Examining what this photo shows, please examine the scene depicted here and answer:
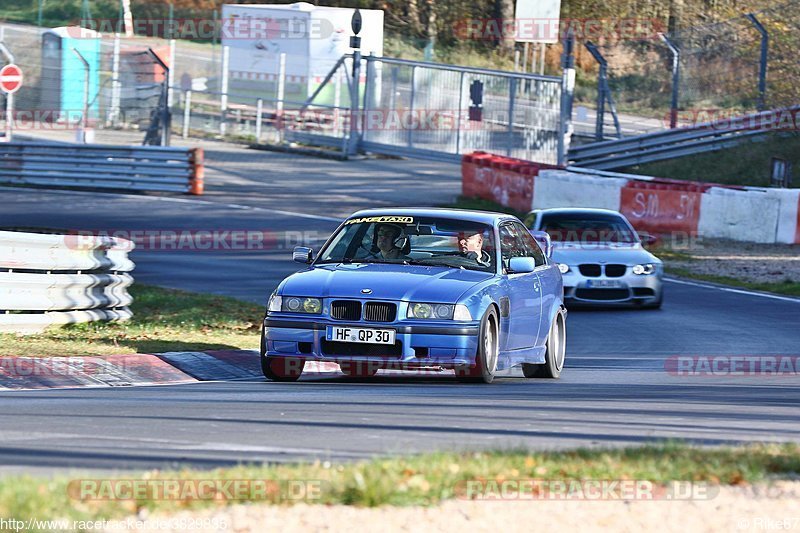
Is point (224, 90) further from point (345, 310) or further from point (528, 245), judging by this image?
point (345, 310)

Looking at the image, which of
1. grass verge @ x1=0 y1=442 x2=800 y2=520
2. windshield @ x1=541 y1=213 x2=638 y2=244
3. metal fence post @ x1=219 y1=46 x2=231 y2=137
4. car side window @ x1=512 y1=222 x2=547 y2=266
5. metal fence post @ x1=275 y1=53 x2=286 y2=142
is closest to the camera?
grass verge @ x1=0 y1=442 x2=800 y2=520

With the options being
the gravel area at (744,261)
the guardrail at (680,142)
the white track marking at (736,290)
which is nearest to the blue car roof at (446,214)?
the white track marking at (736,290)

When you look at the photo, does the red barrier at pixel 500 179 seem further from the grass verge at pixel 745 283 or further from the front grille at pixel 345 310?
the front grille at pixel 345 310

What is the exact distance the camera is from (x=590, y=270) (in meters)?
18.1

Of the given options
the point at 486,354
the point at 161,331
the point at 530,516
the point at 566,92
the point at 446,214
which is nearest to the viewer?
the point at 530,516

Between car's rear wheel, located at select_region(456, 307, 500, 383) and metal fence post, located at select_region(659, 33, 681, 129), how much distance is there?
23.7m

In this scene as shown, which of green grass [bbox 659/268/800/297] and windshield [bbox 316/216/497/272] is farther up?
windshield [bbox 316/216/497/272]

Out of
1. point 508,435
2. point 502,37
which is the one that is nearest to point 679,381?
point 508,435

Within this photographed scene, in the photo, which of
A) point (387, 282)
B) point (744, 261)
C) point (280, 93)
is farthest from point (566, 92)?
point (387, 282)

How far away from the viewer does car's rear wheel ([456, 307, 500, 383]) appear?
34.5 feet


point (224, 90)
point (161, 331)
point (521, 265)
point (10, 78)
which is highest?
point (10, 78)

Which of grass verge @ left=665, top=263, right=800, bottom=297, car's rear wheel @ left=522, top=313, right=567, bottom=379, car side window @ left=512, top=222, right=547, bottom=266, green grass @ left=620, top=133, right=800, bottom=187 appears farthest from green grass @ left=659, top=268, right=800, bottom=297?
green grass @ left=620, top=133, right=800, bottom=187

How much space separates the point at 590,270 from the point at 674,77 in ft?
55.1

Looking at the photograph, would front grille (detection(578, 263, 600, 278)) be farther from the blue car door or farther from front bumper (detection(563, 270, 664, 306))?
the blue car door
